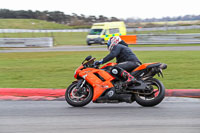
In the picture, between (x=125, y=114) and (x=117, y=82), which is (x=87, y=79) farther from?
(x=125, y=114)

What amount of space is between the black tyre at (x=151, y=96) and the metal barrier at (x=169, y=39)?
21.9 metres

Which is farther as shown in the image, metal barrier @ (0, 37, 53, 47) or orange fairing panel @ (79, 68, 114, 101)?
metal barrier @ (0, 37, 53, 47)

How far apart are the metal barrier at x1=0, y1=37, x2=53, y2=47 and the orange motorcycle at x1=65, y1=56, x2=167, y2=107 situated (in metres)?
26.1

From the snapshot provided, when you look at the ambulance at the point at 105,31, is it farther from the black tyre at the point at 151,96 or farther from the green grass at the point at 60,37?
the black tyre at the point at 151,96

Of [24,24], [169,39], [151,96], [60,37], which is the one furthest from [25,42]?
[24,24]

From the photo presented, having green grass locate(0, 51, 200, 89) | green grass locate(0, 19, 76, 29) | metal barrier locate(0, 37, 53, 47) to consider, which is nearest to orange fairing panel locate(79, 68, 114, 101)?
green grass locate(0, 51, 200, 89)

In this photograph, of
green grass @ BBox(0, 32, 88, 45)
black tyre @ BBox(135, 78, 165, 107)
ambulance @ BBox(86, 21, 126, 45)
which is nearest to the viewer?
black tyre @ BBox(135, 78, 165, 107)

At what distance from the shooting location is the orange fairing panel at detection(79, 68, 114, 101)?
7.28 m

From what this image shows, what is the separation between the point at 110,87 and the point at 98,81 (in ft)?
0.95

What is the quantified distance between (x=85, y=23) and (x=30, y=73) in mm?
63696

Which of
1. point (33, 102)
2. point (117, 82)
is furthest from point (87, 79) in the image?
point (33, 102)

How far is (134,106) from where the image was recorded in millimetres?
7320

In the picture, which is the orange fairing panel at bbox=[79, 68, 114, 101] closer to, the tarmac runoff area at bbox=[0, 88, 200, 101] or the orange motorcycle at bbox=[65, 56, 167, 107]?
the orange motorcycle at bbox=[65, 56, 167, 107]

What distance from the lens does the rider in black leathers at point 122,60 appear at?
23.6 ft
